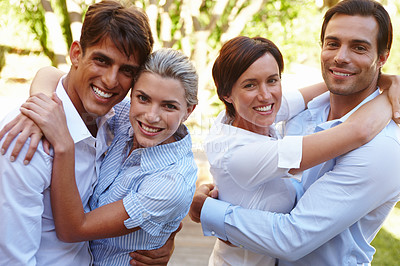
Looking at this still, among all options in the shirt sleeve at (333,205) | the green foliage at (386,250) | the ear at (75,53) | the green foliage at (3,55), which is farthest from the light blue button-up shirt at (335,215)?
the green foliage at (3,55)

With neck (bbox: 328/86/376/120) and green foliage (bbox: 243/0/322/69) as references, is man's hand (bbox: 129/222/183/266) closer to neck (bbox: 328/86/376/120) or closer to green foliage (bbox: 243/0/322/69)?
neck (bbox: 328/86/376/120)

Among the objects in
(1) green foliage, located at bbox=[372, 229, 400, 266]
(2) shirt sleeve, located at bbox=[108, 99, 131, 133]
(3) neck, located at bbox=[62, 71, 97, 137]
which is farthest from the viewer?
(1) green foliage, located at bbox=[372, 229, 400, 266]

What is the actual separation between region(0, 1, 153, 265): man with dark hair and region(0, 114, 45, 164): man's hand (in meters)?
Answer: 0.03

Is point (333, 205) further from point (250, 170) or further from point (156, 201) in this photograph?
point (156, 201)

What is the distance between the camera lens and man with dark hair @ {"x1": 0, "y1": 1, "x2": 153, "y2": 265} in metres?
1.49

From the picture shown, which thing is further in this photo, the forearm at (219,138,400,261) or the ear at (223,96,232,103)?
the ear at (223,96,232,103)

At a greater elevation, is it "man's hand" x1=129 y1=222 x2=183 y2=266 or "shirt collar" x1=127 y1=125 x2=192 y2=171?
"shirt collar" x1=127 y1=125 x2=192 y2=171

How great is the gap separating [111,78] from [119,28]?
0.64 feet

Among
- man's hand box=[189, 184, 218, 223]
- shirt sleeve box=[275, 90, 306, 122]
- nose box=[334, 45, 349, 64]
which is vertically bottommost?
man's hand box=[189, 184, 218, 223]

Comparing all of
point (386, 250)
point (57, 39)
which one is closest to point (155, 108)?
point (386, 250)

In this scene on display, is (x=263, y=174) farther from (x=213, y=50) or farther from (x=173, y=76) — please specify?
(x=213, y=50)

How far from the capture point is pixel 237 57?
5.84 feet

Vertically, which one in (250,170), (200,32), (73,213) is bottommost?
(200,32)

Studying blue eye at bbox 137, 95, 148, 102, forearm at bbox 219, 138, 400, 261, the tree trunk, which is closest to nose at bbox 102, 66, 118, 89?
blue eye at bbox 137, 95, 148, 102
